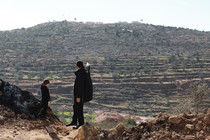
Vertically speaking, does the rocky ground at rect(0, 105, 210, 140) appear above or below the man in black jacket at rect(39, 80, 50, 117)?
below

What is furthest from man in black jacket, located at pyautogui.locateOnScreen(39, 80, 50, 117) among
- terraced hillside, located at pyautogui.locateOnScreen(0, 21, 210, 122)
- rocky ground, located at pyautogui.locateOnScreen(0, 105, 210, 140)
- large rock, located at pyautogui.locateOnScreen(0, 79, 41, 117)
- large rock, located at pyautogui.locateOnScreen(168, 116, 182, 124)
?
terraced hillside, located at pyautogui.locateOnScreen(0, 21, 210, 122)

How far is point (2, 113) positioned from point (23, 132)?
93 centimetres

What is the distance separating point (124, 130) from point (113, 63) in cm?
8319

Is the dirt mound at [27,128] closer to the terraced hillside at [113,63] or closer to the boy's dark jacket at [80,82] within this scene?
the boy's dark jacket at [80,82]

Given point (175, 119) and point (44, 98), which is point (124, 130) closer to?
point (175, 119)

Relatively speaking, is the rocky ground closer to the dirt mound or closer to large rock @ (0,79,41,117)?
the dirt mound

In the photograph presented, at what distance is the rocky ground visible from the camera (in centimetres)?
660

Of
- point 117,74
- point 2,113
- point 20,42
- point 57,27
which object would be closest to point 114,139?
point 2,113

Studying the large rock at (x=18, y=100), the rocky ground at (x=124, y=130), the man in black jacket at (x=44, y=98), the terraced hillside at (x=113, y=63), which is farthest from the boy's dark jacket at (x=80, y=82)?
the terraced hillside at (x=113, y=63)

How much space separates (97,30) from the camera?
5103 inches

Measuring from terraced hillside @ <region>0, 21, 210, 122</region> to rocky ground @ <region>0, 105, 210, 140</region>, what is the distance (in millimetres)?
45239

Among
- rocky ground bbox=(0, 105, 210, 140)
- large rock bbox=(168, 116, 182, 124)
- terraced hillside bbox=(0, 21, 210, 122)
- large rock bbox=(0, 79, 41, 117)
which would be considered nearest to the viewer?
rocky ground bbox=(0, 105, 210, 140)

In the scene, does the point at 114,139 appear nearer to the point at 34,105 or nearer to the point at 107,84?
the point at 34,105

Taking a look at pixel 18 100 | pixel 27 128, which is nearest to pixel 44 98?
pixel 18 100
